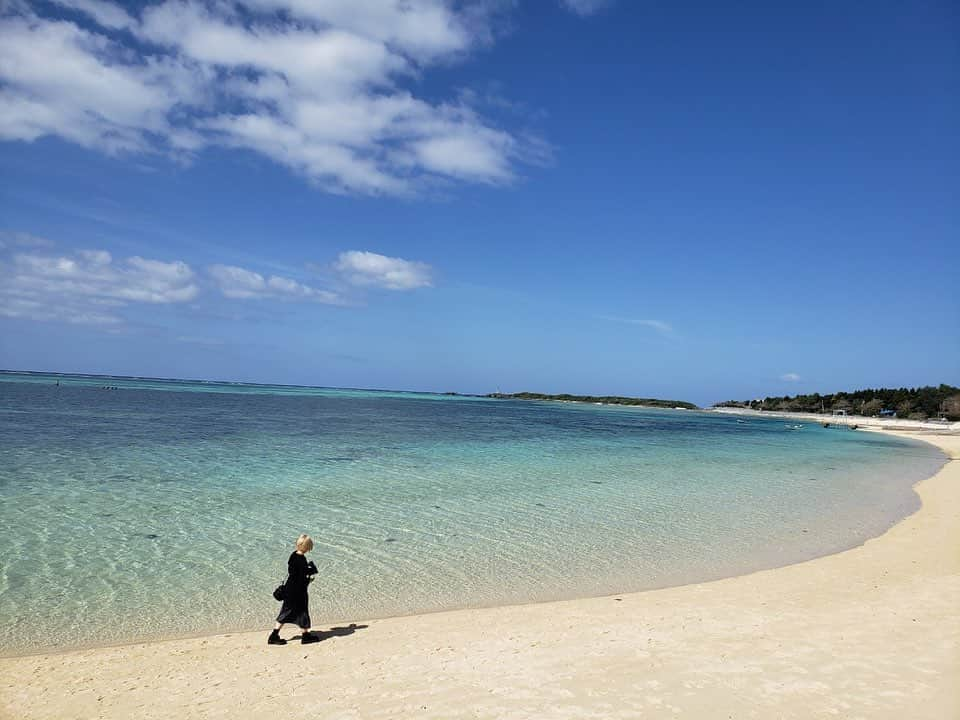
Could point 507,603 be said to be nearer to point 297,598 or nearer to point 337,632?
point 337,632

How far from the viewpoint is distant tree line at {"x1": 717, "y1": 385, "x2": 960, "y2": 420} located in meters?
106

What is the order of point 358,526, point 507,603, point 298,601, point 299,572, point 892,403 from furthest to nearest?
point 892,403, point 358,526, point 507,603, point 299,572, point 298,601

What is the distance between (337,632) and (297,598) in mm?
806

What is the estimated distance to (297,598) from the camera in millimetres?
7020

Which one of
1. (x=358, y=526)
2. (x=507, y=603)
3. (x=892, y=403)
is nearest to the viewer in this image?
(x=507, y=603)

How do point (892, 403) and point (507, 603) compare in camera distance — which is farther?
point (892, 403)

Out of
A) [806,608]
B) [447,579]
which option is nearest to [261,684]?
[447,579]

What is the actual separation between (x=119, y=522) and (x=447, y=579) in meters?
7.31

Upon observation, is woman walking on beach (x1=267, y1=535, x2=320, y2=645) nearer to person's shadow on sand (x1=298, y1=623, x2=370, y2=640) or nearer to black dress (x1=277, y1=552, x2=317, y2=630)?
black dress (x1=277, y1=552, x2=317, y2=630)

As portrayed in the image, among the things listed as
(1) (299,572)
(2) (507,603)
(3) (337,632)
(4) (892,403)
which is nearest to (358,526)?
(2) (507,603)

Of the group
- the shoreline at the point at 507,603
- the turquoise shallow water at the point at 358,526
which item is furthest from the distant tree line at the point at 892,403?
the shoreline at the point at 507,603

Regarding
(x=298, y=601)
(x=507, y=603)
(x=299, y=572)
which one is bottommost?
(x=507, y=603)

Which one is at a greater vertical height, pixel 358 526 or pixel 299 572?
pixel 299 572

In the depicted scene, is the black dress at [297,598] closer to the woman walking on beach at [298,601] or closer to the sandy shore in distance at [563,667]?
the woman walking on beach at [298,601]
